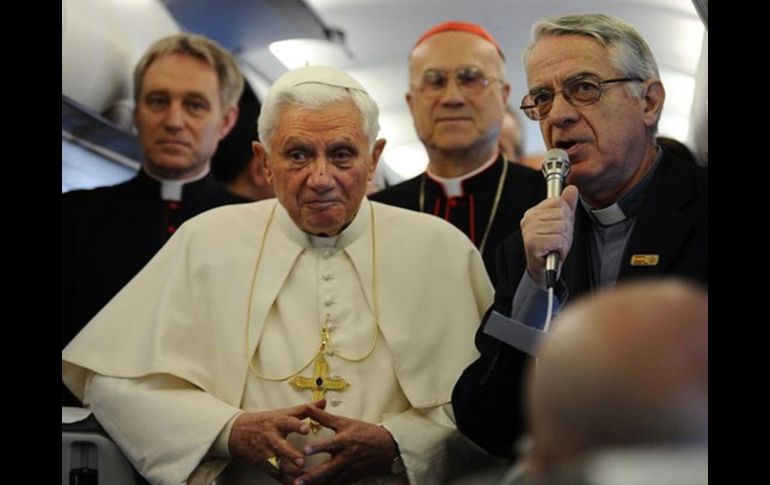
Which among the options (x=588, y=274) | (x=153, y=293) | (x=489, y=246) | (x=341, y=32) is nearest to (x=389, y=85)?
(x=341, y=32)

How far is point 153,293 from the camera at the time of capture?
3721 millimetres

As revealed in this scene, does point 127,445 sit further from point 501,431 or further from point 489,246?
point 489,246

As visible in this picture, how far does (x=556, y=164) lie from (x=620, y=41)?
0.45 metres

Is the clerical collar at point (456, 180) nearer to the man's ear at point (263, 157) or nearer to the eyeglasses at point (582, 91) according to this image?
the man's ear at point (263, 157)

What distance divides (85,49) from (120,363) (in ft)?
6.15

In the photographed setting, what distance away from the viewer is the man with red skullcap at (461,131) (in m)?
4.20

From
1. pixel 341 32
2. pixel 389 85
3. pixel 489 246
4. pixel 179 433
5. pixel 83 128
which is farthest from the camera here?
pixel 83 128

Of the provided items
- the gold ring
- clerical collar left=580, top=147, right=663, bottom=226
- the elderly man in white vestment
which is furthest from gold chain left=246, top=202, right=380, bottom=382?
clerical collar left=580, top=147, right=663, bottom=226

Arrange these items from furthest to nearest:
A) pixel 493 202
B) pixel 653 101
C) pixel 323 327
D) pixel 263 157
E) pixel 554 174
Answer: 1. pixel 493 202
2. pixel 263 157
3. pixel 323 327
4. pixel 653 101
5. pixel 554 174

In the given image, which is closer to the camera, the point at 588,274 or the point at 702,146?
the point at 588,274

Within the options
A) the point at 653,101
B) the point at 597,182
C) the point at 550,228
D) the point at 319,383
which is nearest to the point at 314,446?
the point at 319,383

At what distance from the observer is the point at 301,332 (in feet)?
11.5

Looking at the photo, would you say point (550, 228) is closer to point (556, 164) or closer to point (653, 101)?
point (556, 164)
